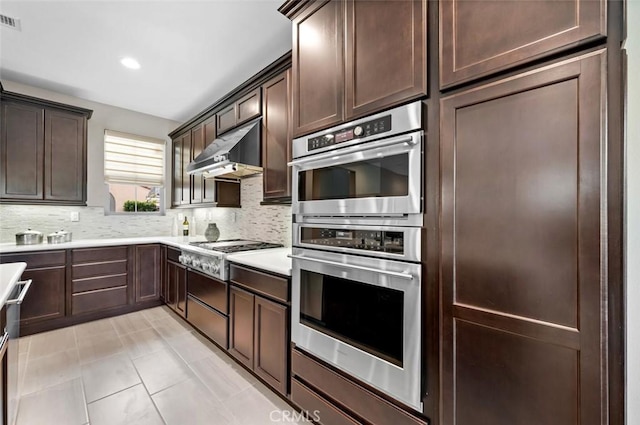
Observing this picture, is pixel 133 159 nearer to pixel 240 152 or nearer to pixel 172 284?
pixel 172 284

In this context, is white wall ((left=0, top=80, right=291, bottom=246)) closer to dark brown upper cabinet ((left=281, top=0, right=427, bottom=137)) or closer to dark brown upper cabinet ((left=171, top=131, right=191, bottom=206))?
dark brown upper cabinet ((left=171, top=131, right=191, bottom=206))

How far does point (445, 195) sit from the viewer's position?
Answer: 110cm

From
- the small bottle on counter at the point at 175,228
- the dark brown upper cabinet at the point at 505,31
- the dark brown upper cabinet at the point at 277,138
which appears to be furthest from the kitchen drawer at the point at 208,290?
the dark brown upper cabinet at the point at 505,31

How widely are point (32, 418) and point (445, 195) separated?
2.77 meters

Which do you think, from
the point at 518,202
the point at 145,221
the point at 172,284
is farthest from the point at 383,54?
the point at 145,221

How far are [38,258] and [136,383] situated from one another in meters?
2.02

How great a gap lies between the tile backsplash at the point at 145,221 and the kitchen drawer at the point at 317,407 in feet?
4.72

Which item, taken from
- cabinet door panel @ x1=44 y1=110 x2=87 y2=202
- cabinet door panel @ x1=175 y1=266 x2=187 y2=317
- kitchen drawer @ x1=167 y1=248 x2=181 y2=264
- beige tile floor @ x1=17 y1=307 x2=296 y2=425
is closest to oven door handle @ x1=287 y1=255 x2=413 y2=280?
beige tile floor @ x1=17 y1=307 x2=296 y2=425

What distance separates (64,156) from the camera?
336 cm

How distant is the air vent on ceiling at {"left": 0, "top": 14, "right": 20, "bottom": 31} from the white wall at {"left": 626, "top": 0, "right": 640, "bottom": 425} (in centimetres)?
380

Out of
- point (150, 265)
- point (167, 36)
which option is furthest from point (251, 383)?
point (167, 36)

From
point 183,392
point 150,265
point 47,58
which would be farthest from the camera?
point 150,265

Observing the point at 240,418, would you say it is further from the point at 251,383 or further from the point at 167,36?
the point at 167,36

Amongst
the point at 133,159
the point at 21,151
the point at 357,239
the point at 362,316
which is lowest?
the point at 362,316
